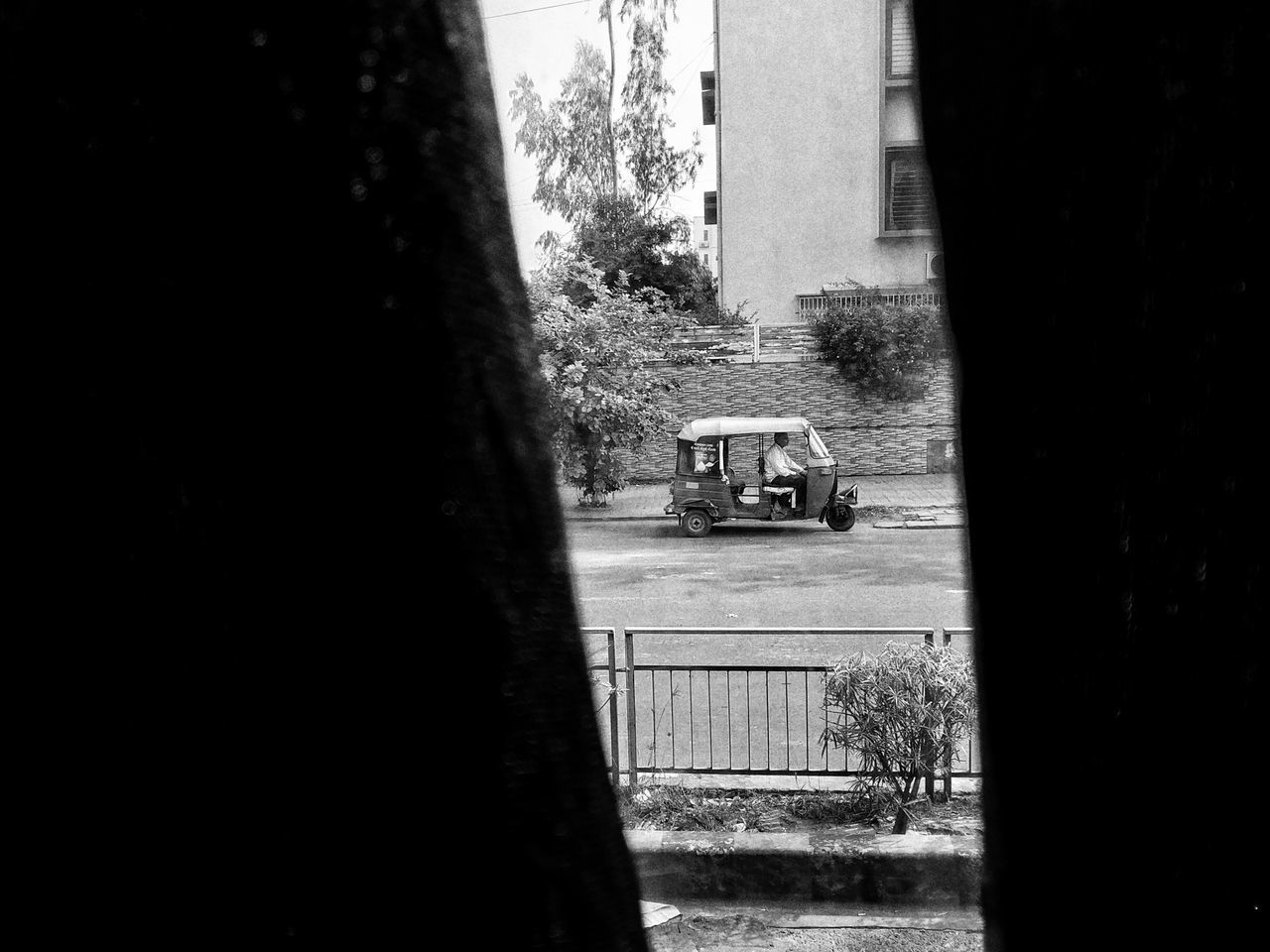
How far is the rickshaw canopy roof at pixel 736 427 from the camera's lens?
36.3 feet

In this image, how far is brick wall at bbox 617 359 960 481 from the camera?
587 inches

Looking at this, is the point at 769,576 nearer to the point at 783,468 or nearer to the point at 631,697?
the point at 783,468

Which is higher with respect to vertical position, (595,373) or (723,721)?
A: (595,373)

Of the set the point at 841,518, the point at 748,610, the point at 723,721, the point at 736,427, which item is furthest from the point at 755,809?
the point at 841,518

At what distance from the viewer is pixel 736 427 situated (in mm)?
11109

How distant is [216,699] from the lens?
494mm

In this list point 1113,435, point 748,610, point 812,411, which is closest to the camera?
point 1113,435

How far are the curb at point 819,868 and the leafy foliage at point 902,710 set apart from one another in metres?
0.17

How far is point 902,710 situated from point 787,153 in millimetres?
13511

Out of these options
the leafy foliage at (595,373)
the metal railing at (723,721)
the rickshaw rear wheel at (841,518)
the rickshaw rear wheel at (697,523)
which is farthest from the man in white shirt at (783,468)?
the metal railing at (723,721)

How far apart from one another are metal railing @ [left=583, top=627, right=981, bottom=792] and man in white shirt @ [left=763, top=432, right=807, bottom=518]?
585 centimetres

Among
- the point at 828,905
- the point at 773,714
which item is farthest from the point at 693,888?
the point at 773,714

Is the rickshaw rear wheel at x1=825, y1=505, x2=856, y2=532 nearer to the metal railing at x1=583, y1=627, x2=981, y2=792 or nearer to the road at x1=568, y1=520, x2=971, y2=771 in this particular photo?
the road at x1=568, y1=520, x2=971, y2=771

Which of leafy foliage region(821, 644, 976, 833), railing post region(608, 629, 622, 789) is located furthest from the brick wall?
→ leafy foliage region(821, 644, 976, 833)
